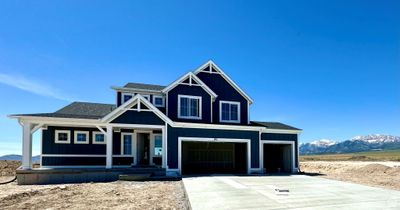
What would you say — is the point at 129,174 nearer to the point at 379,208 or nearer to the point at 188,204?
the point at 188,204

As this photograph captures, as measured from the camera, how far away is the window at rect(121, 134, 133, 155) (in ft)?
66.6

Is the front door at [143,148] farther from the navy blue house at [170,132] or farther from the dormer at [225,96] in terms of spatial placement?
the dormer at [225,96]

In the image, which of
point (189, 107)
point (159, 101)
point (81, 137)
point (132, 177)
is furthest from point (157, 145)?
point (81, 137)

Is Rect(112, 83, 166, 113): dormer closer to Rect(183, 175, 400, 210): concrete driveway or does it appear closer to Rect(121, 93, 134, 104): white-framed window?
Rect(121, 93, 134, 104): white-framed window

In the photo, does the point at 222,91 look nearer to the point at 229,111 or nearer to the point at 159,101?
the point at 229,111

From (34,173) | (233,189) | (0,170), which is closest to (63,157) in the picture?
(34,173)

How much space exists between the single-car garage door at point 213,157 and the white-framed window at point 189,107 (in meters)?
2.81

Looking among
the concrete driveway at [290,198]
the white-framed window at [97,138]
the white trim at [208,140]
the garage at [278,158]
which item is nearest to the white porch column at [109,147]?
the white-framed window at [97,138]

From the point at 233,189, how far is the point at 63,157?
12.3 m

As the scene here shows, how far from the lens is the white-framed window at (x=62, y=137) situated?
1923 cm

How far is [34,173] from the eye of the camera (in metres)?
15.8

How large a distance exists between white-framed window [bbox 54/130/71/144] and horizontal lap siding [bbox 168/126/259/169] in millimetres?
6838

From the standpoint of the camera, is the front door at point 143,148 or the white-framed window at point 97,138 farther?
the front door at point 143,148

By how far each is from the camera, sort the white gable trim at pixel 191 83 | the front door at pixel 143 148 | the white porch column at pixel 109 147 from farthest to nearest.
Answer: the white gable trim at pixel 191 83
the front door at pixel 143 148
the white porch column at pixel 109 147
